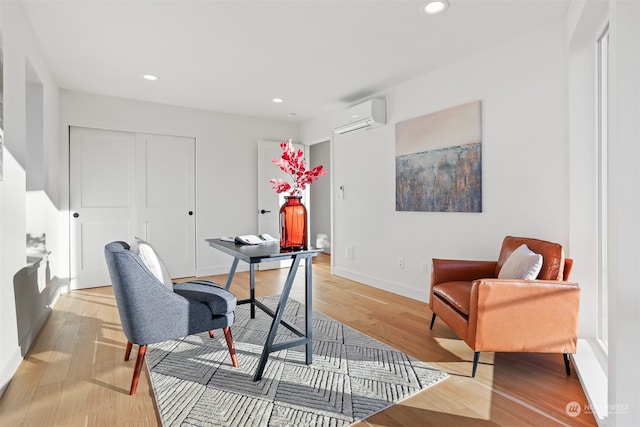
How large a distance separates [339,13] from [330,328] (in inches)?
96.5

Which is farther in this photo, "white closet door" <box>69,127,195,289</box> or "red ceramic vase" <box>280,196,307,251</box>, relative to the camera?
"white closet door" <box>69,127,195,289</box>

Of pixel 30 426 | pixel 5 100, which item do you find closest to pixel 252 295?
pixel 30 426

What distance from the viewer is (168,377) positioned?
207cm

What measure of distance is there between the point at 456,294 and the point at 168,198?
Result: 403 cm

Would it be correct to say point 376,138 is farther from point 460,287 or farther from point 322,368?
point 322,368

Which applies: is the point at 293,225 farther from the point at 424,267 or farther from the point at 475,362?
the point at 424,267

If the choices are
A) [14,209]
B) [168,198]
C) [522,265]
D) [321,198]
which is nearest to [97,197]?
[168,198]

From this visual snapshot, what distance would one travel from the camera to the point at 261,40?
2885 mm

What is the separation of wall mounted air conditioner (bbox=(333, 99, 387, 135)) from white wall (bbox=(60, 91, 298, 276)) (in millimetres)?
1727

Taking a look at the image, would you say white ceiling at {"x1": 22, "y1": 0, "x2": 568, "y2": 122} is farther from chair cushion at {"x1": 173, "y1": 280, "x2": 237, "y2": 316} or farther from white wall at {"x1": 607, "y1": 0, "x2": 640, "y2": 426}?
chair cushion at {"x1": 173, "y1": 280, "x2": 237, "y2": 316}

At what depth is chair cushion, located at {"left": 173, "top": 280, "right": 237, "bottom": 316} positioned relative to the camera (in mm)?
2115

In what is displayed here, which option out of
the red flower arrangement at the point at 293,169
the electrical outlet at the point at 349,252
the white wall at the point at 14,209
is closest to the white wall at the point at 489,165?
the electrical outlet at the point at 349,252

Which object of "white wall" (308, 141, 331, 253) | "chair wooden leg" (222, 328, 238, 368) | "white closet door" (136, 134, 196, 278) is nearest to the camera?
"chair wooden leg" (222, 328, 238, 368)

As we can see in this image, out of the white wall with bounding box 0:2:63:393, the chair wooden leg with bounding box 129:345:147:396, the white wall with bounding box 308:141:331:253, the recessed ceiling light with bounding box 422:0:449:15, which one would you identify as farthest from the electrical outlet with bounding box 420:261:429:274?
the white wall with bounding box 308:141:331:253
